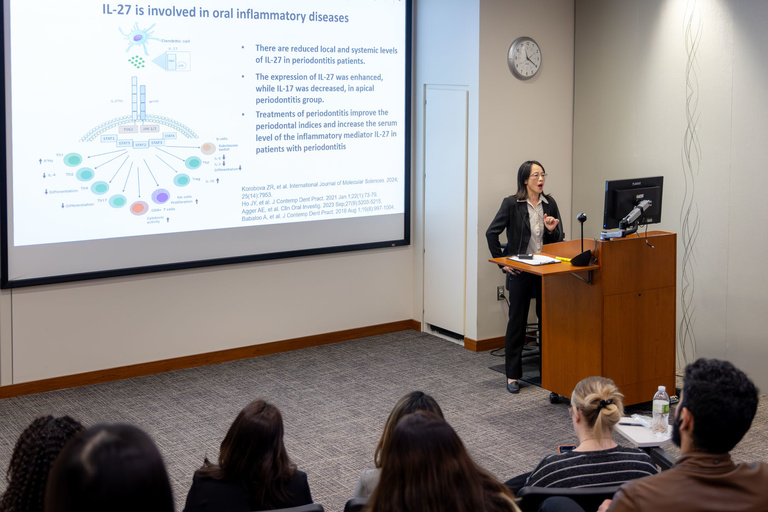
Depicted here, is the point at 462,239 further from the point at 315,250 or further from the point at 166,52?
the point at 166,52

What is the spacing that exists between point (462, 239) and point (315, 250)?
118cm

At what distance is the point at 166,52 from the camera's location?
5.79 m

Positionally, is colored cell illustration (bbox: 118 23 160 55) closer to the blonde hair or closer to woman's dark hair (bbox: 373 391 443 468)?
woman's dark hair (bbox: 373 391 443 468)

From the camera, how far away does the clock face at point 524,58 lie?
648 centimetres

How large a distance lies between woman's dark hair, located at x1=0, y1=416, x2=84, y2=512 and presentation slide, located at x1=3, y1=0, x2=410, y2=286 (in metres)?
4.00

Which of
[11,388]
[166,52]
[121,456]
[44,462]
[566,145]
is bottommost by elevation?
[11,388]

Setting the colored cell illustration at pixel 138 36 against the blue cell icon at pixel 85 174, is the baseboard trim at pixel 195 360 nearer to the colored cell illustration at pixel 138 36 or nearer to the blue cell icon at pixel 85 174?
the blue cell icon at pixel 85 174

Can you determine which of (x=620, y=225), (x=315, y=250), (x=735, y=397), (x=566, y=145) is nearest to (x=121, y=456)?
(x=735, y=397)

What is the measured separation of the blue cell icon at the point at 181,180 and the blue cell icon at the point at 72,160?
661 mm

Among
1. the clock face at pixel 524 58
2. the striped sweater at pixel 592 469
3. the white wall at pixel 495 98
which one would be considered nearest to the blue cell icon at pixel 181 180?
the white wall at pixel 495 98

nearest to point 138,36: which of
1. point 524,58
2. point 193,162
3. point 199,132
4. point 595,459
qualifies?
point 199,132

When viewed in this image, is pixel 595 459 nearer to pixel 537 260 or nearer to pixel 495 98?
pixel 537 260

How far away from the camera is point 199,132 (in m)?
5.99

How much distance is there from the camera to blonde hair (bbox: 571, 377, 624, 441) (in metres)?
2.96
